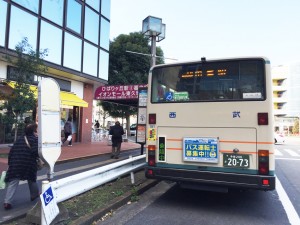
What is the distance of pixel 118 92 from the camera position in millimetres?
12320

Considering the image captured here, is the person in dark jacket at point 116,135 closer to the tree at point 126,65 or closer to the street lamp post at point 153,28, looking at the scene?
the street lamp post at point 153,28

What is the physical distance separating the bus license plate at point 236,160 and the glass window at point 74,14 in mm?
14319

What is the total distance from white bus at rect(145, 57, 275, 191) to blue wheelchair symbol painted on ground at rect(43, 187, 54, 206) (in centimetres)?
245

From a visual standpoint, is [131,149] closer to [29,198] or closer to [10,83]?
[10,83]

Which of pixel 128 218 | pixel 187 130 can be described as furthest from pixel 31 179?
pixel 187 130

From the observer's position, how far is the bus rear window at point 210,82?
18.2ft

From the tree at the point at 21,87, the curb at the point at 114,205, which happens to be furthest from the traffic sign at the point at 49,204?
the tree at the point at 21,87

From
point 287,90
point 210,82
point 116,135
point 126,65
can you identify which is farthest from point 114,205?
point 287,90

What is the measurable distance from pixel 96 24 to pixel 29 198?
15648 mm

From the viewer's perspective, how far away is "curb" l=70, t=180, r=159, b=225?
180 inches

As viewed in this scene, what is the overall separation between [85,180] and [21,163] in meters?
1.29

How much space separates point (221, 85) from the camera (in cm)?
581

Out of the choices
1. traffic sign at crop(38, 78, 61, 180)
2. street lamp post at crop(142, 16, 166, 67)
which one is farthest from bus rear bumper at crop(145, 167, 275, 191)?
street lamp post at crop(142, 16, 166, 67)

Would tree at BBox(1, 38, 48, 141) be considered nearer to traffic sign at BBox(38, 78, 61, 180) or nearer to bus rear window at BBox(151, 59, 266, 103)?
bus rear window at BBox(151, 59, 266, 103)
